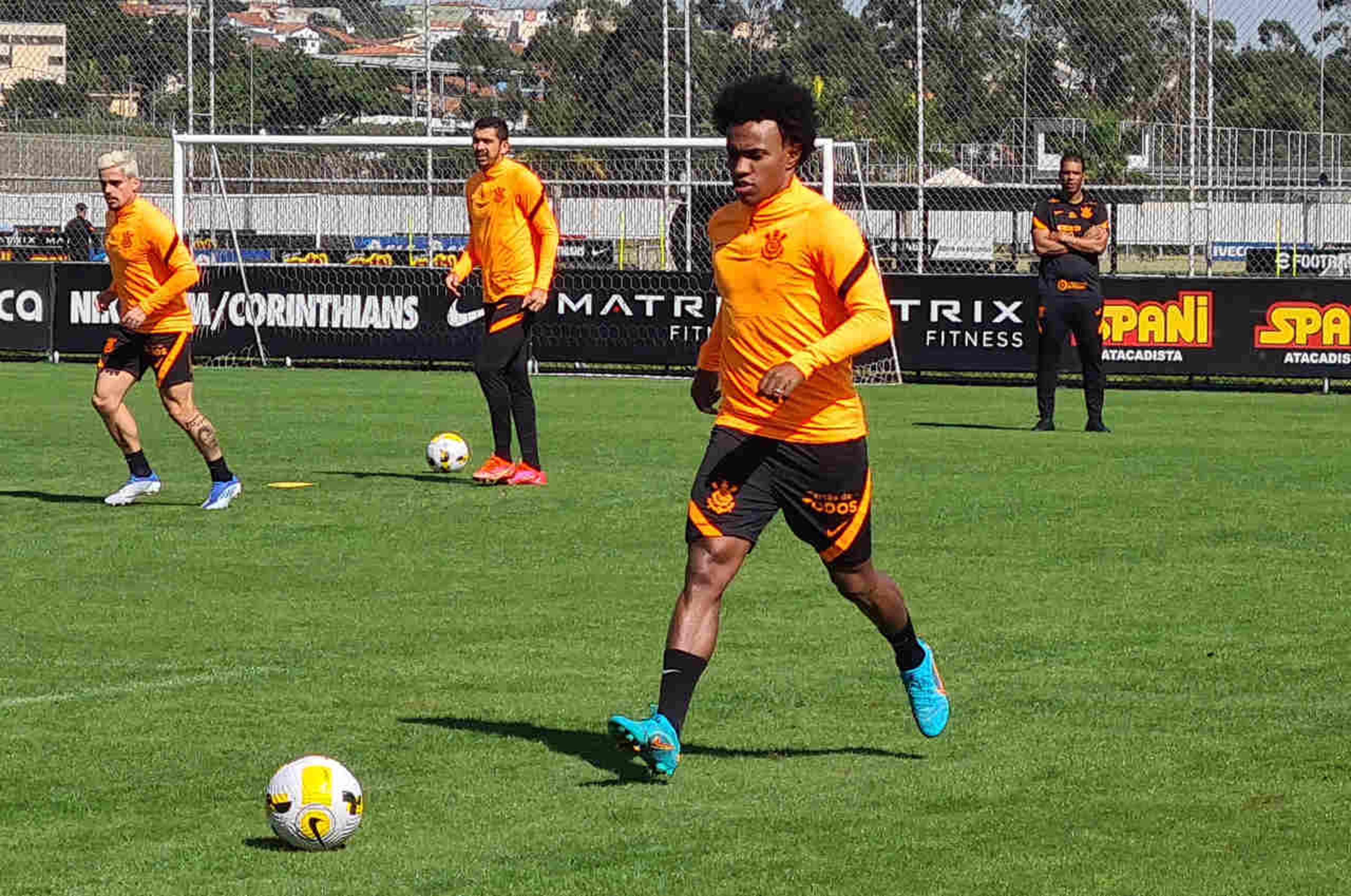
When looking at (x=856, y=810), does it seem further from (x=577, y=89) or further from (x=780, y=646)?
(x=577, y=89)

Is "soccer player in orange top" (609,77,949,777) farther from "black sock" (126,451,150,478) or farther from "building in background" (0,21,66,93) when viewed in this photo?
"building in background" (0,21,66,93)

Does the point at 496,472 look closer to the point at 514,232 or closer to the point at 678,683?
the point at 514,232

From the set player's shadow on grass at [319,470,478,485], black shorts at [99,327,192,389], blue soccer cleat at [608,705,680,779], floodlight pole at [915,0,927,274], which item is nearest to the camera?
blue soccer cleat at [608,705,680,779]

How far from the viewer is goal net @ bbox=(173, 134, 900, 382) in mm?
27547

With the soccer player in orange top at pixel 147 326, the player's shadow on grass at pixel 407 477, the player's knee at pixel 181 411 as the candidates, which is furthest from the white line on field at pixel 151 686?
the player's shadow on grass at pixel 407 477

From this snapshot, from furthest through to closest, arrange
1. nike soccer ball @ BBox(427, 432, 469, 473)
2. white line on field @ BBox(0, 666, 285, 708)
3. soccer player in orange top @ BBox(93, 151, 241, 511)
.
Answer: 1. nike soccer ball @ BBox(427, 432, 469, 473)
2. soccer player in orange top @ BBox(93, 151, 241, 511)
3. white line on field @ BBox(0, 666, 285, 708)

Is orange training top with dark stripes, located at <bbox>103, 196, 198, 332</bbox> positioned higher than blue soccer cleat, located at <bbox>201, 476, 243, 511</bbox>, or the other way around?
orange training top with dark stripes, located at <bbox>103, 196, 198, 332</bbox>

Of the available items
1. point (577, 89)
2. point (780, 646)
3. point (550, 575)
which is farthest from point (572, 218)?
point (780, 646)

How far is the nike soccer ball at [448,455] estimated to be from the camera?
15.6m

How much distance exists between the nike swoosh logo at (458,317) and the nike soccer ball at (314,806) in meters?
22.3

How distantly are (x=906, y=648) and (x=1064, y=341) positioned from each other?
12.7 meters

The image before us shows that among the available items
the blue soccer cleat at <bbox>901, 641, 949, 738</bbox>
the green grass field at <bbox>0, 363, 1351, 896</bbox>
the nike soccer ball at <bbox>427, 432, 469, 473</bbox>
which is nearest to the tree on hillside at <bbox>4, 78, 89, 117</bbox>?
the green grass field at <bbox>0, 363, 1351, 896</bbox>

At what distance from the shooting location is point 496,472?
15062 mm

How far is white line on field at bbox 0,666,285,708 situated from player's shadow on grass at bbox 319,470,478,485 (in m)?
6.63
